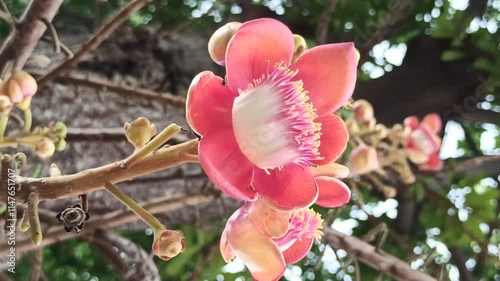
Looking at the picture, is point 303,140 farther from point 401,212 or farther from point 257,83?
point 401,212

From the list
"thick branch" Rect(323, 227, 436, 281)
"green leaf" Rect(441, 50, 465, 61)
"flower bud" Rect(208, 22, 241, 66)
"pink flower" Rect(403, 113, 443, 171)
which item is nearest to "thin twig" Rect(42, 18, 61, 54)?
"flower bud" Rect(208, 22, 241, 66)

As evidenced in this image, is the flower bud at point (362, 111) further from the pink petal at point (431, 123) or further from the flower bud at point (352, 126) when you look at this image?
the pink petal at point (431, 123)

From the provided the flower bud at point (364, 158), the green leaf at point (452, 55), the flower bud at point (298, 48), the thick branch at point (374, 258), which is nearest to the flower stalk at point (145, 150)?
the flower bud at point (298, 48)

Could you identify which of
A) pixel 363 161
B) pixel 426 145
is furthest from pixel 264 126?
pixel 426 145

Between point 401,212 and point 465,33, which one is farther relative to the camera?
point 401,212

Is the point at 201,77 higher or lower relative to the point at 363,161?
higher

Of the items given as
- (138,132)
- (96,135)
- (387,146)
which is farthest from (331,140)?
(387,146)

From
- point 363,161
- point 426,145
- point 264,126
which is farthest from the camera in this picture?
point 426,145

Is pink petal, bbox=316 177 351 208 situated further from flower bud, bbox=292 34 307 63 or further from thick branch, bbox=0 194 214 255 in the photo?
thick branch, bbox=0 194 214 255
